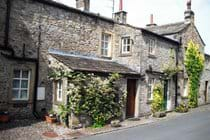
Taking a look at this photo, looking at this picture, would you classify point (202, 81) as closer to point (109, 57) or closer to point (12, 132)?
point (109, 57)

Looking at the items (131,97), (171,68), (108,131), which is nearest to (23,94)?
(108,131)

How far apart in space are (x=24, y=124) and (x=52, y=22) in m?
6.30

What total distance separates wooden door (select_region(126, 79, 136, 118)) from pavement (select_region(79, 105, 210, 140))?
205cm

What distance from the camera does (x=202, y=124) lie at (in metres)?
16.5

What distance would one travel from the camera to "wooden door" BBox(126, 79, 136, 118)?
62.0 feet

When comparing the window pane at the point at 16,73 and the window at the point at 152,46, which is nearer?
the window pane at the point at 16,73

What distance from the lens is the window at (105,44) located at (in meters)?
20.4

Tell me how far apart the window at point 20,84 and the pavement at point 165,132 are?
4562 millimetres

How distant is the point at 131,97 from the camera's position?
755 inches

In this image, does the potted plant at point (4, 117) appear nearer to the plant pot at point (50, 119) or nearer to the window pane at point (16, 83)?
the window pane at point (16, 83)

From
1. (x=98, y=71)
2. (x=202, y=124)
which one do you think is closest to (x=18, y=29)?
(x=98, y=71)

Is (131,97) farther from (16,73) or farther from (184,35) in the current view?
(184,35)

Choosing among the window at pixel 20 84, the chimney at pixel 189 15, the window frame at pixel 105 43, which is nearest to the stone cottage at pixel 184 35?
the chimney at pixel 189 15

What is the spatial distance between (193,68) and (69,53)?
1404cm
